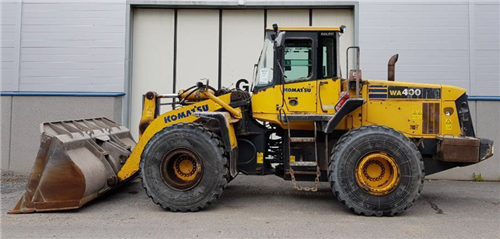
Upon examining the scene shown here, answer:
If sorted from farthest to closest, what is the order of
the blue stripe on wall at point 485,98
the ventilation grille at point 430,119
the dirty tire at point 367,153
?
the blue stripe on wall at point 485,98, the ventilation grille at point 430,119, the dirty tire at point 367,153

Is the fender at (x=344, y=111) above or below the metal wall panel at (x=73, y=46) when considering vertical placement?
below

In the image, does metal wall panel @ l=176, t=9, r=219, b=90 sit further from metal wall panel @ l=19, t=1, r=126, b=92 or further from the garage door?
metal wall panel @ l=19, t=1, r=126, b=92

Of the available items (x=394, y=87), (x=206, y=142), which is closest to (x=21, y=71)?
(x=206, y=142)

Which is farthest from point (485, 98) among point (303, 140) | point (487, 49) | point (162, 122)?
point (162, 122)

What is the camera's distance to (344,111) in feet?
20.3

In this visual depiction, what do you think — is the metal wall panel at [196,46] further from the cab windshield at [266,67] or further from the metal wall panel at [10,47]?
the metal wall panel at [10,47]

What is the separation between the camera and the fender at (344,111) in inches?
239

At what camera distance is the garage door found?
1055 centimetres

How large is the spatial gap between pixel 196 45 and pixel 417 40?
5.79 m

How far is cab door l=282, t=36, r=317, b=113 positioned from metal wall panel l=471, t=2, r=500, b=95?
5646 mm

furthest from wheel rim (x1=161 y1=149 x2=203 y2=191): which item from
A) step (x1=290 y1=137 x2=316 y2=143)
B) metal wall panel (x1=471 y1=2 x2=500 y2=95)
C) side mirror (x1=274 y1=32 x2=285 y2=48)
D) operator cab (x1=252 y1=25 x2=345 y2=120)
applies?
metal wall panel (x1=471 y1=2 x2=500 y2=95)

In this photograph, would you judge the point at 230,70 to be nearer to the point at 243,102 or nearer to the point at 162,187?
A: the point at 243,102

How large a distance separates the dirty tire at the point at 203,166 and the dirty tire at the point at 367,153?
178 centimetres

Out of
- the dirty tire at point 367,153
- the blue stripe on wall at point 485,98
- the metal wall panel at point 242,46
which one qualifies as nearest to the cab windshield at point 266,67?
the dirty tire at point 367,153
